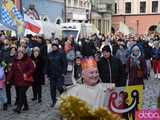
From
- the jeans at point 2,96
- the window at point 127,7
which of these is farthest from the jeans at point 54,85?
the window at point 127,7

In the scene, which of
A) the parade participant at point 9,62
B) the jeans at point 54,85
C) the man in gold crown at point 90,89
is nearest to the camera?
the man in gold crown at point 90,89

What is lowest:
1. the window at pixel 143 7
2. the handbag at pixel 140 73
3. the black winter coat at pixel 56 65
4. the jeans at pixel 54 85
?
the jeans at pixel 54 85

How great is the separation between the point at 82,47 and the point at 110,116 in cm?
2249

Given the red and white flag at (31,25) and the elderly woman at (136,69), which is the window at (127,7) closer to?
the red and white flag at (31,25)

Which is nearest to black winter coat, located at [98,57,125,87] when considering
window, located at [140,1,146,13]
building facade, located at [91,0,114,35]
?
building facade, located at [91,0,114,35]

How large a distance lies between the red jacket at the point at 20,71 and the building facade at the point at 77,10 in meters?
37.1

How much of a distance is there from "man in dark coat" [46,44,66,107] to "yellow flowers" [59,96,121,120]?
9.22m

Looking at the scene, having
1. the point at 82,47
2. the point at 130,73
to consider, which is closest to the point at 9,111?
the point at 130,73

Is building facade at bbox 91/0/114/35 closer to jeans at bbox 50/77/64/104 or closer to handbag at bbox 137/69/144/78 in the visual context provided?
jeans at bbox 50/77/64/104

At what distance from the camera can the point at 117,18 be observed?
85688 mm

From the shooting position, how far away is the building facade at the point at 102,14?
218 feet

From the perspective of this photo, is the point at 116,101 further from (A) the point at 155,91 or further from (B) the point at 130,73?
(A) the point at 155,91

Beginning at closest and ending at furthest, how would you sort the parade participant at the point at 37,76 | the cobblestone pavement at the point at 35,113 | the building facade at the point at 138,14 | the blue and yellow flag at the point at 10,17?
the cobblestone pavement at the point at 35,113 < the parade participant at the point at 37,76 < the blue and yellow flag at the point at 10,17 < the building facade at the point at 138,14

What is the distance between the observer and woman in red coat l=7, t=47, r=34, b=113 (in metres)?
13.2
